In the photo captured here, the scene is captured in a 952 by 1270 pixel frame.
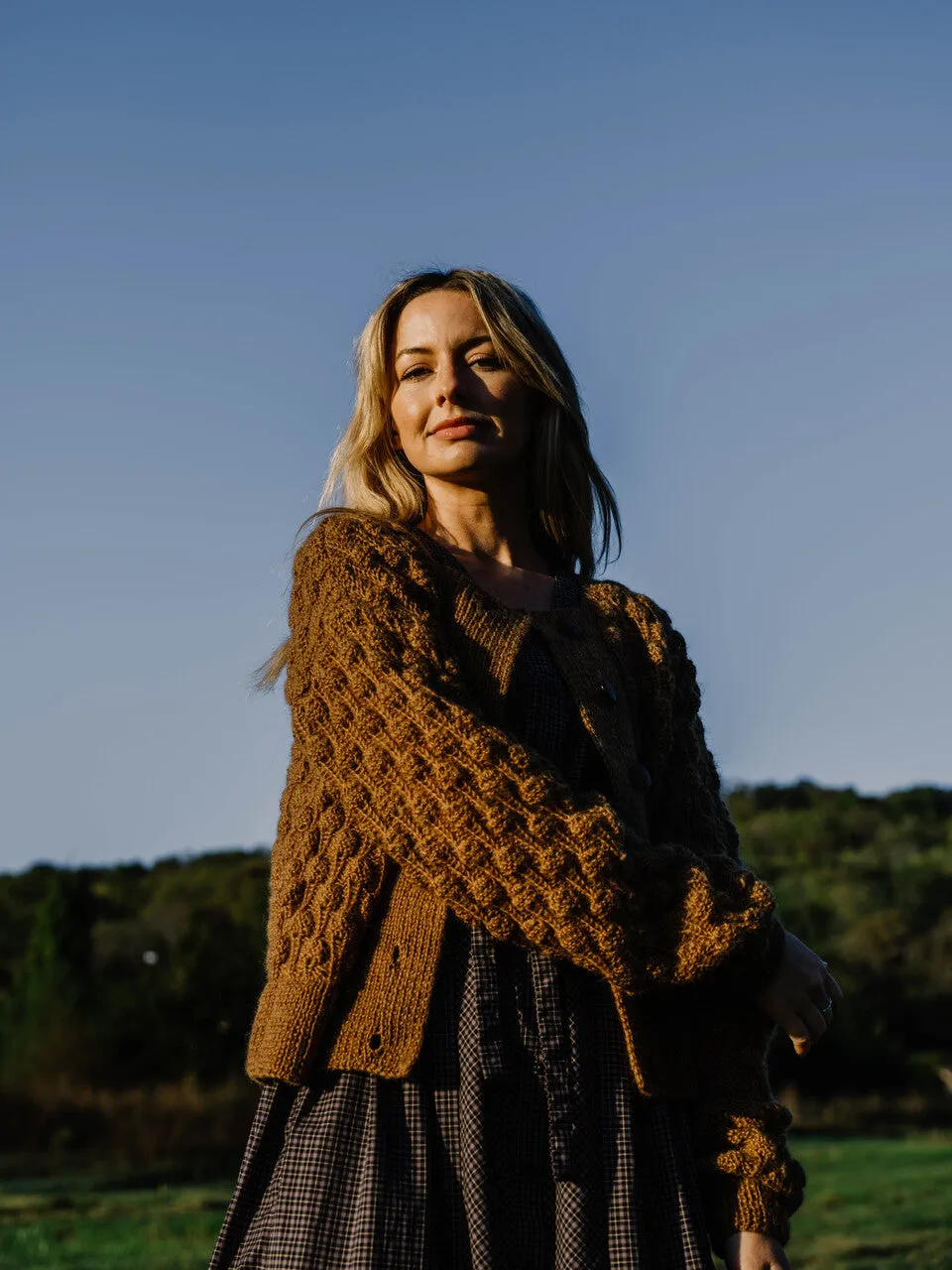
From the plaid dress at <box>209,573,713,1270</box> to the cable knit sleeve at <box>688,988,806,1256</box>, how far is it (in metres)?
0.06

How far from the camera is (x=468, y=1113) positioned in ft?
6.70

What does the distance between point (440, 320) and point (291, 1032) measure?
4.21ft

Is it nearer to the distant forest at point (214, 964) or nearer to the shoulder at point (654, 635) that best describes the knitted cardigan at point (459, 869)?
the shoulder at point (654, 635)

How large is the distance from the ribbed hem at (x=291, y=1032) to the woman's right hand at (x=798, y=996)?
677mm

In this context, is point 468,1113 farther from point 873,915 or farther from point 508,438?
point 873,915

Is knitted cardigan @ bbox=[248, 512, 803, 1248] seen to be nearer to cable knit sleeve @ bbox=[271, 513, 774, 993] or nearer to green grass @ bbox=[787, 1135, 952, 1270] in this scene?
cable knit sleeve @ bbox=[271, 513, 774, 993]

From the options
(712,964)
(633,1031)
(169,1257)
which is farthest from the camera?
(169,1257)

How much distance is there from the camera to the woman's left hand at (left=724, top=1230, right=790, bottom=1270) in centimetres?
216

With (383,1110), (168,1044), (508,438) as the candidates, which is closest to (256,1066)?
(383,1110)

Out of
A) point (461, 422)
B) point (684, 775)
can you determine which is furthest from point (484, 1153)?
point (461, 422)

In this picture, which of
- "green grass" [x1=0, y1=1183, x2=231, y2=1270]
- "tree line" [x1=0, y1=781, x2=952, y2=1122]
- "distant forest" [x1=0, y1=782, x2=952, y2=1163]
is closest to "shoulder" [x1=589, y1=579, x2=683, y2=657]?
"distant forest" [x1=0, y1=782, x2=952, y2=1163]

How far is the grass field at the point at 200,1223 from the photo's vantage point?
728 cm

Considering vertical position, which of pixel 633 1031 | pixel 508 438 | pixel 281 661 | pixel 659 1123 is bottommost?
pixel 659 1123

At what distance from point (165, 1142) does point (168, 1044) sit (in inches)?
45.0
